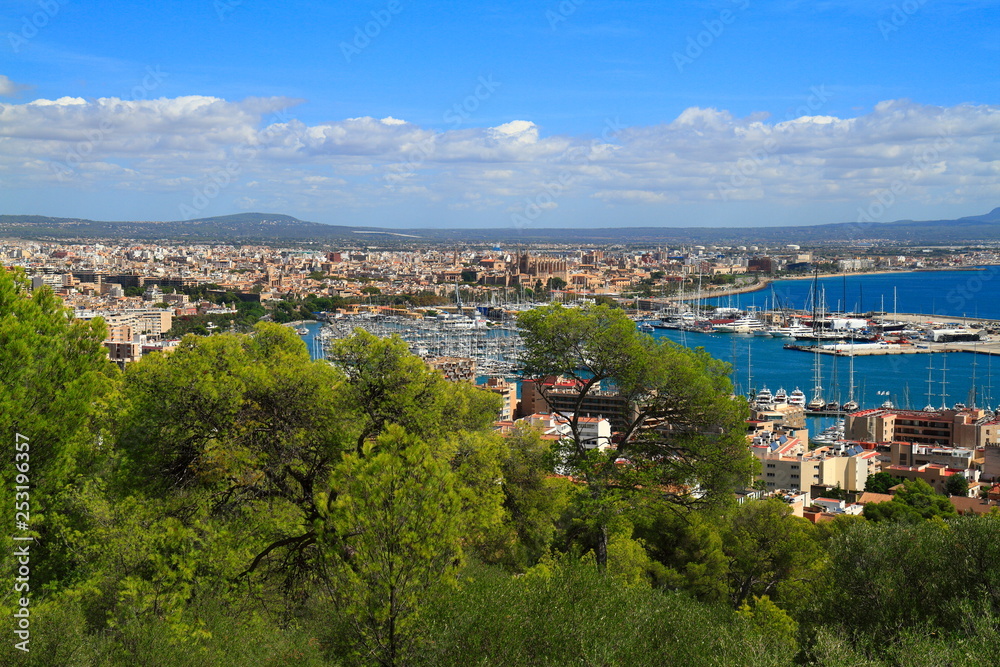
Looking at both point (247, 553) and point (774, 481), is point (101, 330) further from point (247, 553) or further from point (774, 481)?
point (774, 481)

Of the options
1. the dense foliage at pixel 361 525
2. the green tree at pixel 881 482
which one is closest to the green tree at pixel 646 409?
the dense foliage at pixel 361 525

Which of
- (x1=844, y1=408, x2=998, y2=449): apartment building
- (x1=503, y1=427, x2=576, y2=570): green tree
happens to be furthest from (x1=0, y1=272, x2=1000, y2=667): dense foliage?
(x1=844, y1=408, x2=998, y2=449): apartment building

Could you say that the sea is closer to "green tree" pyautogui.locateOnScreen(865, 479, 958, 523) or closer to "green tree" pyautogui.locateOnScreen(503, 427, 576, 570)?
"green tree" pyautogui.locateOnScreen(865, 479, 958, 523)

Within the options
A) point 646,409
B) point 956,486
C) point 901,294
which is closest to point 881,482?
point 956,486

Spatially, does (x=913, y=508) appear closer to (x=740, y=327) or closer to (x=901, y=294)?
(x=740, y=327)

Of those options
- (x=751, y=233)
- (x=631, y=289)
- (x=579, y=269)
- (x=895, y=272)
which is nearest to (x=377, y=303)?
(x=631, y=289)

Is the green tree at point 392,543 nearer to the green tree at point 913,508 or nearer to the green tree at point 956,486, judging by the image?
the green tree at point 913,508
